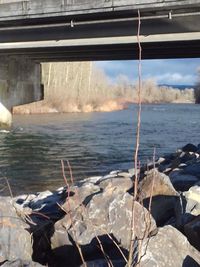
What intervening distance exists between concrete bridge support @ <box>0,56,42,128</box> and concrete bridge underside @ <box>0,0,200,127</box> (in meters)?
3.16

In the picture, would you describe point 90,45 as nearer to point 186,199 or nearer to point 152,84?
point 186,199

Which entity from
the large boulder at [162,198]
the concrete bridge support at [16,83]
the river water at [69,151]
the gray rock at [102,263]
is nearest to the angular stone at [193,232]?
the gray rock at [102,263]

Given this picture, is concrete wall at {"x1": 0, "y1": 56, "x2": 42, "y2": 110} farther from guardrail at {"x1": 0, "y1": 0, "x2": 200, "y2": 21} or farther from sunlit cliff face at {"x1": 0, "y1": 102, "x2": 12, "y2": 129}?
guardrail at {"x1": 0, "y1": 0, "x2": 200, "y2": 21}

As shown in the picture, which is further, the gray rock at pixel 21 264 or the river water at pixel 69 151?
the river water at pixel 69 151

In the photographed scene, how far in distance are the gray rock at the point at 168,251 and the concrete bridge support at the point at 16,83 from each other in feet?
88.2

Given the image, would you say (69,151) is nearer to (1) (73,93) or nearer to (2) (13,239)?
(2) (13,239)

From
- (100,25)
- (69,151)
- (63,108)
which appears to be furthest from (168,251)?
(63,108)

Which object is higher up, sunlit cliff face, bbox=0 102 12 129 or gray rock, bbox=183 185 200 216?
gray rock, bbox=183 185 200 216

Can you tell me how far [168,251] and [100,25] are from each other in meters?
17.1

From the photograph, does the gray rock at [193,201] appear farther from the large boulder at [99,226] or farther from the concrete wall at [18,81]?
the concrete wall at [18,81]

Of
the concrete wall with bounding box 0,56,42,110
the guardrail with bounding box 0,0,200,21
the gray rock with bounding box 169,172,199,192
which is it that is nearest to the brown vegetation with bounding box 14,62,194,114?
the concrete wall with bounding box 0,56,42,110

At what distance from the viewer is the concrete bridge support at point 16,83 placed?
3103cm

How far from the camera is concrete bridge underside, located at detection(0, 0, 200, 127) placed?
18.6 metres

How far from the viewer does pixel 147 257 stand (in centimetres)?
445
